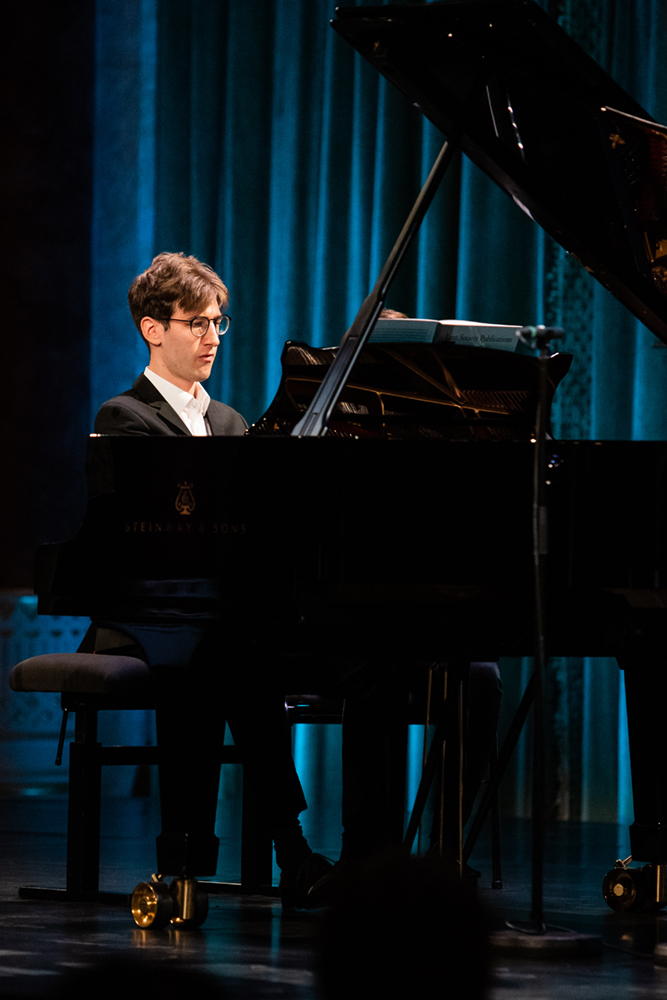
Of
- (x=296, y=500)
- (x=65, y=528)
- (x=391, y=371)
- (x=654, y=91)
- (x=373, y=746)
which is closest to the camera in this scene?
(x=296, y=500)

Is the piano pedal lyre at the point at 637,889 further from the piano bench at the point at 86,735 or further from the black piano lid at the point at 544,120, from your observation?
the black piano lid at the point at 544,120

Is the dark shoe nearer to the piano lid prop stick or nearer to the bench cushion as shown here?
the bench cushion

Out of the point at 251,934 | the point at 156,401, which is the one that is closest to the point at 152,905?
the point at 251,934

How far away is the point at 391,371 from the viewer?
8.98ft

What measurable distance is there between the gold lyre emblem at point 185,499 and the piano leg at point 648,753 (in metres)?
0.94

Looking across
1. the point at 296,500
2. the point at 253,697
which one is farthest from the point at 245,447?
the point at 253,697

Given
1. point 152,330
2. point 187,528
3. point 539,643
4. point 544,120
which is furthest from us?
point 152,330

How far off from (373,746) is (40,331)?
312cm

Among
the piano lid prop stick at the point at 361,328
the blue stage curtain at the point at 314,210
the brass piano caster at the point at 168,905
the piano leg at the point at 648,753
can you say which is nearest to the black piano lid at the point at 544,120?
the piano lid prop stick at the point at 361,328

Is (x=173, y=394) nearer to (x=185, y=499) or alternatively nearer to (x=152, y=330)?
(x=152, y=330)

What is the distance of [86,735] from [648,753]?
110 centimetres

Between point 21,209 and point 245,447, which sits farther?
point 21,209

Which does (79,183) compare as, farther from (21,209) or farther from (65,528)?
(65,528)

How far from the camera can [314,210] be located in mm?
4949
